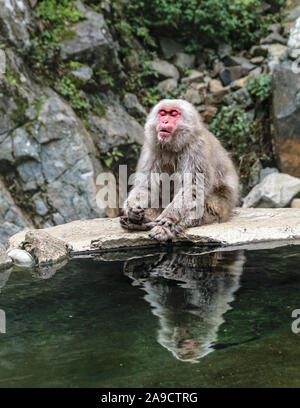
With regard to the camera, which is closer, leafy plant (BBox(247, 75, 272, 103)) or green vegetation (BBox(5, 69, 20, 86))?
green vegetation (BBox(5, 69, 20, 86))

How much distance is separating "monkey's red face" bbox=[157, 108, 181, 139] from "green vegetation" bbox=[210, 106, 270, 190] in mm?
4324

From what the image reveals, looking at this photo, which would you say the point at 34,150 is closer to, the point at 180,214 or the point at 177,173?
the point at 177,173

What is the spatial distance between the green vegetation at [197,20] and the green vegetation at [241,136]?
1890 millimetres

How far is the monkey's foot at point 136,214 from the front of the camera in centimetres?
501

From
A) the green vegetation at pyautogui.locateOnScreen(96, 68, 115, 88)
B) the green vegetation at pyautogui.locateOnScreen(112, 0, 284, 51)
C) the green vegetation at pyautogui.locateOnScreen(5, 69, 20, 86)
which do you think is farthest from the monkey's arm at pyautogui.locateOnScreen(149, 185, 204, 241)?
the green vegetation at pyautogui.locateOnScreen(112, 0, 284, 51)

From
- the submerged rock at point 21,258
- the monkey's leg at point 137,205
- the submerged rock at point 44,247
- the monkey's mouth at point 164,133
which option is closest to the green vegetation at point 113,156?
the monkey's leg at point 137,205

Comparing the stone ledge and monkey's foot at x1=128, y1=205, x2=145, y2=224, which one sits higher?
monkey's foot at x1=128, y1=205, x2=145, y2=224

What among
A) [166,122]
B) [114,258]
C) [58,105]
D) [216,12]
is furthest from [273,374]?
[216,12]

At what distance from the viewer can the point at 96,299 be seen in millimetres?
3561

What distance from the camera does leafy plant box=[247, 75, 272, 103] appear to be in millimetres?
9406

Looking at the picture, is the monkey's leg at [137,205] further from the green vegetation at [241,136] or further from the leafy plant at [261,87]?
the leafy plant at [261,87]

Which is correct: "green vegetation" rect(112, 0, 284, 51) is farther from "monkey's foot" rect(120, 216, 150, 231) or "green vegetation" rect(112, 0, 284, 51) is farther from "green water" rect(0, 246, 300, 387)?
"green water" rect(0, 246, 300, 387)

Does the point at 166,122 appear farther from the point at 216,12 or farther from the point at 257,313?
the point at 216,12

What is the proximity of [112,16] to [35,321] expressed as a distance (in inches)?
310
